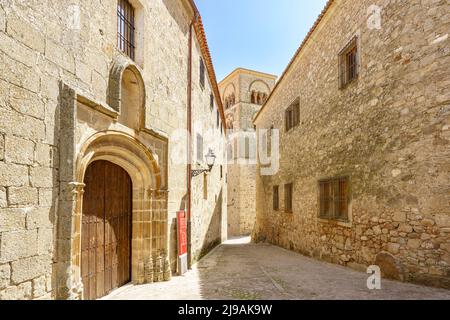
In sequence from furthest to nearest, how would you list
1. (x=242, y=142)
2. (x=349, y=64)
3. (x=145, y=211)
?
1. (x=242, y=142)
2. (x=349, y=64)
3. (x=145, y=211)

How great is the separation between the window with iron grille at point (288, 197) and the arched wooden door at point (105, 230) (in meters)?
7.65

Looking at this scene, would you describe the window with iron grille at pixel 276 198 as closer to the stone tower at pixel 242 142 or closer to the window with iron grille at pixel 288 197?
the window with iron grille at pixel 288 197

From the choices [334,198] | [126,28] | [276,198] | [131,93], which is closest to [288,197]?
[276,198]

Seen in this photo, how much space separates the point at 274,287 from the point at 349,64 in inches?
240

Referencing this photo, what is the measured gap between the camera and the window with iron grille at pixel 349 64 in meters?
7.34

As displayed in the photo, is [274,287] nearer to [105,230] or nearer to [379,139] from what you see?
[105,230]

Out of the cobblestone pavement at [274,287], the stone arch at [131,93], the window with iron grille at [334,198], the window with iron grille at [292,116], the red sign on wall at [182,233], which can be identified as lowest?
the cobblestone pavement at [274,287]

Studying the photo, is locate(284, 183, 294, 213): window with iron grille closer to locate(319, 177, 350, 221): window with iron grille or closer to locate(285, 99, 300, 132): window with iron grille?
locate(285, 99, 300, 132): window with iron grille

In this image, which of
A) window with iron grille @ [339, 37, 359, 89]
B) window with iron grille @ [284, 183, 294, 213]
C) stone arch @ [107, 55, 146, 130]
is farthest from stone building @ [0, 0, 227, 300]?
window with iron grille @ [284, 183, 294, 213]

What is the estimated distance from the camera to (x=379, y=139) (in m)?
6.21

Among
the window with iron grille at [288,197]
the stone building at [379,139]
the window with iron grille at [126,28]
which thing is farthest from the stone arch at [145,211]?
the window with iron grille at [288,197]

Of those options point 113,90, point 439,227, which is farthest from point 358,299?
point 113,90

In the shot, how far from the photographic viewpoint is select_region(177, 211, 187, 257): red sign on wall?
672cm

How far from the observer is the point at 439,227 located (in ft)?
16.3
